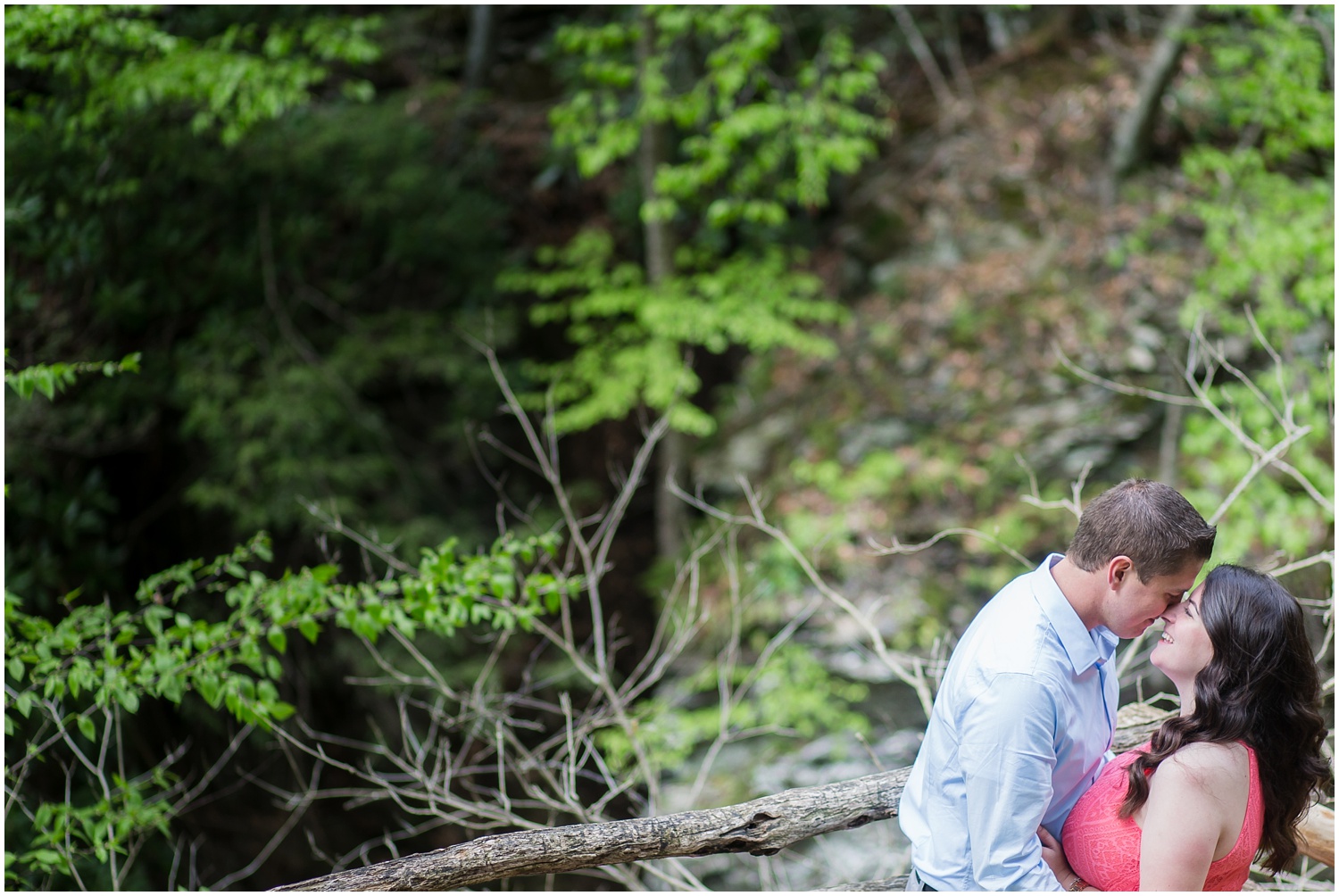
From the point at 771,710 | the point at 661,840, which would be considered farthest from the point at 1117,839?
the point at 771,710

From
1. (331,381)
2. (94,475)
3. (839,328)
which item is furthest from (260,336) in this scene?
(839,328)

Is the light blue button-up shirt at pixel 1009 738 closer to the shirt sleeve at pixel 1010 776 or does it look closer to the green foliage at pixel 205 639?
the shirt sleeve at pixel 1010 776

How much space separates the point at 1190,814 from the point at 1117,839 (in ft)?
0.62

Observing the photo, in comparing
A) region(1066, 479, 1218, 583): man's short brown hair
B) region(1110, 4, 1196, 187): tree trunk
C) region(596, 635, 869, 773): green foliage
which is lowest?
region(596, 635, 869, 773): green foliage

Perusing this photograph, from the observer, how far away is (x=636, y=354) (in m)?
6.55

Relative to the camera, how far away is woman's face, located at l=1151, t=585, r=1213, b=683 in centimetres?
178

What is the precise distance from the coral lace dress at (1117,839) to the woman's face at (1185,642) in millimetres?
175

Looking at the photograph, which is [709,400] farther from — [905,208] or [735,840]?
[735,840]

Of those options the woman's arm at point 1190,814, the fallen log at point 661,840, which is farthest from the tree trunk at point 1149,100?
the woman's arm at point 1190,814

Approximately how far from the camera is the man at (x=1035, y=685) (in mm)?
1614

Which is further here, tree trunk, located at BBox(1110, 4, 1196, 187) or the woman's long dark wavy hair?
tree trunk, located at BBox(1110, 4, 1196, 187)

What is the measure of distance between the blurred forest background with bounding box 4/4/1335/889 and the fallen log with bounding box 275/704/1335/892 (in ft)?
4.44

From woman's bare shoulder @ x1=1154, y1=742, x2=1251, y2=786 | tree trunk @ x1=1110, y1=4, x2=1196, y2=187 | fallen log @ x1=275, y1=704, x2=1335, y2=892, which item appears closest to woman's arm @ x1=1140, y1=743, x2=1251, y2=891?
woman's bare shoulder @ x1=1154, y1=742, x2=1251, y2=786

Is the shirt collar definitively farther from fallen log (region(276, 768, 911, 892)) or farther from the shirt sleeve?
fallen log (region(276, 768, 911, 892))
